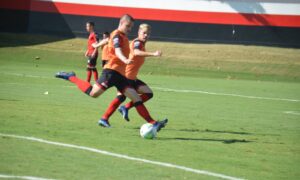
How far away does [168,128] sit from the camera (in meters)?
14.1

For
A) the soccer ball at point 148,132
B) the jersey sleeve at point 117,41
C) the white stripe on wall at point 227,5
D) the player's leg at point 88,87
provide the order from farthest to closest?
the white stripe on wall at point 227,5, the player's leg at point 88,87, the jersey sleeve at point 117,41, the soccer ball at point 148,132

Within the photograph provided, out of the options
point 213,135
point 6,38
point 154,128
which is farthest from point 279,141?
point 6,38

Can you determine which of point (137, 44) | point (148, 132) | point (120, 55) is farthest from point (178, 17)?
point (148, 132)

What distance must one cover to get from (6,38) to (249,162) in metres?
32.1

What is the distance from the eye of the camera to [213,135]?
43.9 ft

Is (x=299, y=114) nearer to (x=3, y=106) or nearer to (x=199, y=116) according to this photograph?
(x=199, y=116)

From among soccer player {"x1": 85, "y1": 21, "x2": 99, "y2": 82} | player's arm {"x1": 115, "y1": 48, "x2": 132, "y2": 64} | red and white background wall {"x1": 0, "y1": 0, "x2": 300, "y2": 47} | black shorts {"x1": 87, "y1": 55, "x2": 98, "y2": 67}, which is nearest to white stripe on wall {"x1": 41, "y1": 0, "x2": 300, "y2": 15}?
red and white background wall {"x1": 0, "y1": 0, "x2": 300, "y2": 47}

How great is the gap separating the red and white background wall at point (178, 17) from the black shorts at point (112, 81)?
23.5 m

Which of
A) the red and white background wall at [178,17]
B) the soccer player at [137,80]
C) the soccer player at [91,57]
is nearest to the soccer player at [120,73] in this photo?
the soccer player at [137,80]

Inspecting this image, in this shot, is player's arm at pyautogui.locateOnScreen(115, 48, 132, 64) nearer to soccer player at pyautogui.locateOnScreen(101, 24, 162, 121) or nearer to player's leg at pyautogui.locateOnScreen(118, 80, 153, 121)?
soccer player at pyautogui.locateOnScreen(101, 24, 162, 121)

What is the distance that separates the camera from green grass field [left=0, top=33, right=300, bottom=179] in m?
9.56

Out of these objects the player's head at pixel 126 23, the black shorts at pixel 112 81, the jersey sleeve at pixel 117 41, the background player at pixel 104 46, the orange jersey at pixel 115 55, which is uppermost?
the player's head at pixel 126 23

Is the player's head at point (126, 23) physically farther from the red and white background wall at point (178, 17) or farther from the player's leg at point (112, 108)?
the red and white background wall at point (178, 17)

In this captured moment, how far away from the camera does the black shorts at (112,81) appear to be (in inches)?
524
